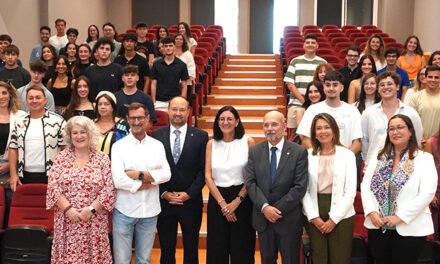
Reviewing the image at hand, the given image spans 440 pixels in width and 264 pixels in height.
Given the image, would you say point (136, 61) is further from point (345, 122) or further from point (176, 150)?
point (345, 122)

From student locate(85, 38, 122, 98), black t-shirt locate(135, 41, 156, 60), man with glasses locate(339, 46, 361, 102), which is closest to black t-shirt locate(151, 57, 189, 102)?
student locate(85, 38, 122, 98)

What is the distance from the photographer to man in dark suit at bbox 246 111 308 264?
161 inches

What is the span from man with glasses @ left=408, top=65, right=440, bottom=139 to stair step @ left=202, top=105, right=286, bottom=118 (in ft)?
10.0

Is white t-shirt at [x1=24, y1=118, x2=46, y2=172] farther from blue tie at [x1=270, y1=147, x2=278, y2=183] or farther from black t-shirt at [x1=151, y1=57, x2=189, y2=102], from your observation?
black t-shirt at [x1=151, y1=57, x2=189, y2=102]

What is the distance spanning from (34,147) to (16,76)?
1.90 meters

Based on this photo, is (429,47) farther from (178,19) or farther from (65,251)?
(65,251)

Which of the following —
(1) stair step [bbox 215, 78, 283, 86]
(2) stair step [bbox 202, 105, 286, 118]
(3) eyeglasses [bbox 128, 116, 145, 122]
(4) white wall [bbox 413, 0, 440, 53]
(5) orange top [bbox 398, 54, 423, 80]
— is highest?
(4) white wall [bbox 413, 0, 440, 53]

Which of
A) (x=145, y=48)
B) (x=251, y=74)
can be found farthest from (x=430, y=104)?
(x=251, y=74)

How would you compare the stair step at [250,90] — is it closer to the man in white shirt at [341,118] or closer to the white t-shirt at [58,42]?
the white t-shirt at [58,42]

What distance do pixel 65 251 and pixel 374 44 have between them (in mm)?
4799

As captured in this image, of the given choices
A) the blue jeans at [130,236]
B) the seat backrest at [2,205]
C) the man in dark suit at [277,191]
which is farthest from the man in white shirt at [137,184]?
the seat backrest at [2,205]

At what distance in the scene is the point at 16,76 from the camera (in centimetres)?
635

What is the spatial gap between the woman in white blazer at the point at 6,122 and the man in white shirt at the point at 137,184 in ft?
3.47

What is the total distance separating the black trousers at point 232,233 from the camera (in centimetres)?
435
